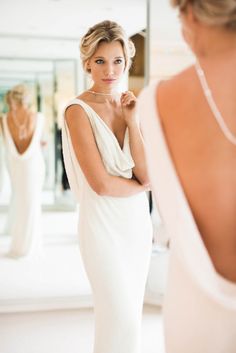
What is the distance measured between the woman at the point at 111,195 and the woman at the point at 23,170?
116cm

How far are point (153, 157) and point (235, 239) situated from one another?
273 mm

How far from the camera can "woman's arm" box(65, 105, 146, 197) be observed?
1.92 metres

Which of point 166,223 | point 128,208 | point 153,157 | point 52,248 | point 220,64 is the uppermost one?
point 220,64

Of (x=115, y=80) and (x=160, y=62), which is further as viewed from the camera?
(x=160, y=62)

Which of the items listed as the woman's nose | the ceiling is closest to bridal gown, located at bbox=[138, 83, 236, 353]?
the woman's nose

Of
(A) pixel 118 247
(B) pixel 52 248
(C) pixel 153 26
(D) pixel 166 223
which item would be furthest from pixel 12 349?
(C) pixel 153 26

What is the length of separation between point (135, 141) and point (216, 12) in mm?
1022

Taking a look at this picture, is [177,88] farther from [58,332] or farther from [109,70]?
[58,332]

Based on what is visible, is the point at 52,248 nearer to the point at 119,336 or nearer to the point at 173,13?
the point at 119,336

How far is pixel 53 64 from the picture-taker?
10.3 ft

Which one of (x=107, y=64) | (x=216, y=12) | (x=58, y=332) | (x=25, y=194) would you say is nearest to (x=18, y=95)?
(x=25, y=194)

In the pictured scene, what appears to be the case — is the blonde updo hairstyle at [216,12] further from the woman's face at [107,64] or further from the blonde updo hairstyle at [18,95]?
the blonde updo hairstyle at [18,95]

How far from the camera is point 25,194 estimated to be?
3314 millimetres

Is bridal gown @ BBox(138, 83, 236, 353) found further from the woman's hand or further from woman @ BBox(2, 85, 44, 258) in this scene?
woman @ BBox(2, 85, 44, 258)
